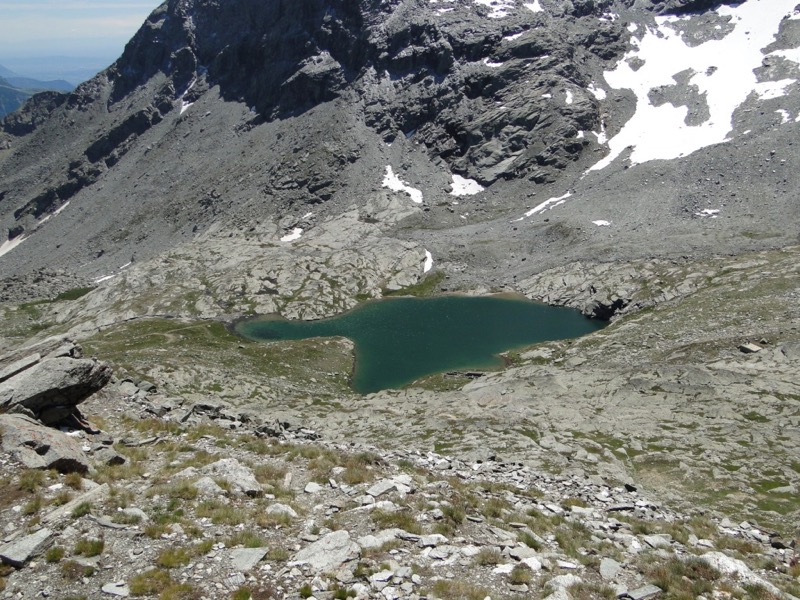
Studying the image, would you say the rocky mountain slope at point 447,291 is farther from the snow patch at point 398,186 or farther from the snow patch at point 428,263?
the snow patch at point 428,263

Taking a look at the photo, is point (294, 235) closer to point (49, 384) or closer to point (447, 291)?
point (447, 291)

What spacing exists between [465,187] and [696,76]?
2737 inches

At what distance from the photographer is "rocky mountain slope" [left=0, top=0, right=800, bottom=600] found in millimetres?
16547

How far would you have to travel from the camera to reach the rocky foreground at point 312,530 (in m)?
14.4

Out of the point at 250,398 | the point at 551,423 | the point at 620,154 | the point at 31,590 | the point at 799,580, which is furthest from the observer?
the point at 620,154

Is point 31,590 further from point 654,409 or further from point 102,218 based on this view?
point 102,218

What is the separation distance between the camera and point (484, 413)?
4538 centimetres

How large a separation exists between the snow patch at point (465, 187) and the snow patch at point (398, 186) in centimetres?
949

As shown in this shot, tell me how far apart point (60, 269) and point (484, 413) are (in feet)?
541

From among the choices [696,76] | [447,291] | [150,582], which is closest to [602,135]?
[696,76]

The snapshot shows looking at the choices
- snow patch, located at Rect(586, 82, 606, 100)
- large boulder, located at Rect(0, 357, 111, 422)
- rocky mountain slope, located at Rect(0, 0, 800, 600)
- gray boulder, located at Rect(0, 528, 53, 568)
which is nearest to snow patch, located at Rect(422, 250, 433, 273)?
rocky mountain slope, located at Rect(0, 0, 800, 600)

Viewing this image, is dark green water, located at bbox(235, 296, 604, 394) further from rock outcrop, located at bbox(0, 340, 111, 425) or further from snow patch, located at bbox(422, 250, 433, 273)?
rock outcrop, located at bbox(0, 340, 111, 425)

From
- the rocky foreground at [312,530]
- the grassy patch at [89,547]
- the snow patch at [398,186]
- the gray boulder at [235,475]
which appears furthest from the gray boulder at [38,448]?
the snow patch at [398,186]

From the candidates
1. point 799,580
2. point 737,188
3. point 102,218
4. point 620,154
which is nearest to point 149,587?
point 799,580
